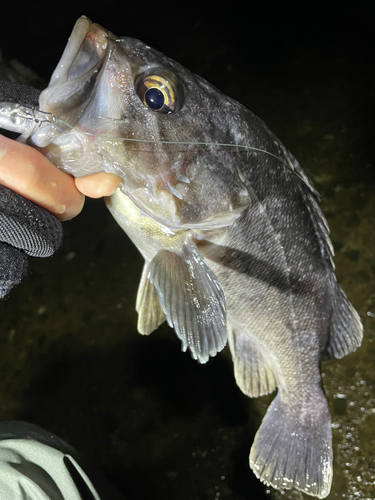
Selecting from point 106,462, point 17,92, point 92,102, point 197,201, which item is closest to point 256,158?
point 197,201

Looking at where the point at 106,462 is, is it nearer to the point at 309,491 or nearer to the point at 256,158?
the point at 309,491

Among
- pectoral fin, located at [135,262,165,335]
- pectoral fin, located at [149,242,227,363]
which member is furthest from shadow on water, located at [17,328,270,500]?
pectoral fin, located at [149,242,227,363]

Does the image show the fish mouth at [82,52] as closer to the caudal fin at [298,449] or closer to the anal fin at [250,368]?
the anal fin at [250,368]

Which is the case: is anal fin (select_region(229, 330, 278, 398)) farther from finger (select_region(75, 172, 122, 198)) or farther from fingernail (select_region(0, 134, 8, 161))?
fingernail (select_region(0, 134, 8, 161))

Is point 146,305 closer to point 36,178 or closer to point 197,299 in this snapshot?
point 197,299

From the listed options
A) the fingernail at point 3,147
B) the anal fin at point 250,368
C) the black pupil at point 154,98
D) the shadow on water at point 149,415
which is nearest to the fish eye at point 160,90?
the black pupil at point 154,98

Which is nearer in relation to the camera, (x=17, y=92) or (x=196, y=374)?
(x=17, y=92)
